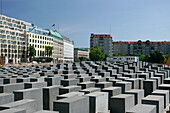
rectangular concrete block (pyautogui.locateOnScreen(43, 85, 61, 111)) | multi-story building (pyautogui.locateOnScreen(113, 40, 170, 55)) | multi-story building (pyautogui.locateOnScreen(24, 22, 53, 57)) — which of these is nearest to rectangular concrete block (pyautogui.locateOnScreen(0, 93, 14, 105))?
rectangular concrete block (pyautogui.locateOnScreen(43, 85, 61, 111))

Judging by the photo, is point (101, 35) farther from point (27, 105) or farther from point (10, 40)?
point (27, 105)

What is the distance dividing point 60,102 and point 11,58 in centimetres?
7287

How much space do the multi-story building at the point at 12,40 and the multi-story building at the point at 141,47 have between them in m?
106

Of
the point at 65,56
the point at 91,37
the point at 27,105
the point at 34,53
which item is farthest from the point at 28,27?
the point at 27,105

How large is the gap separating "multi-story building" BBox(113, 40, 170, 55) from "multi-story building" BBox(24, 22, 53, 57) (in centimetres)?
9028

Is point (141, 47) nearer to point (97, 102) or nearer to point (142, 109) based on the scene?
point (97, 102)

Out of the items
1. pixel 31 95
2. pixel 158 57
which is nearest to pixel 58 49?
pixel 158 57

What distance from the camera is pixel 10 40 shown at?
256ft

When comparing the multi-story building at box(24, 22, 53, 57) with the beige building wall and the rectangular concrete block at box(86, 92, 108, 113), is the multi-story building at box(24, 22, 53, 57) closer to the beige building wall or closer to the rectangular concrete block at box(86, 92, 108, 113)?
the beige building wall

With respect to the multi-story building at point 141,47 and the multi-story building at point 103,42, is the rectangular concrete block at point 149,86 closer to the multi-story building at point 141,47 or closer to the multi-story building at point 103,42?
the multi-story building at point 103,42

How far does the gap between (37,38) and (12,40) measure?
14633 mm

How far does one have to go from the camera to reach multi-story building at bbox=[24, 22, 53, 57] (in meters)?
87.8

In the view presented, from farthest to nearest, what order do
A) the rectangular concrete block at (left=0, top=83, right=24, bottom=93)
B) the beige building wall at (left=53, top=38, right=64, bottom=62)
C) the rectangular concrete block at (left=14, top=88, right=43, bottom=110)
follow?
1. the beige building wall at (left=53, top=38, right=64, bottom=62)
2. the rectangular concrete block at (left=0, top=83, right=24, bottom=93)
3. the rectangular concrete block at (left=14, top=88, right=43, bottom=110)

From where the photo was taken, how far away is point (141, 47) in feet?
569
